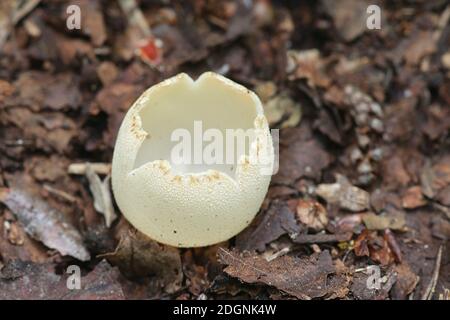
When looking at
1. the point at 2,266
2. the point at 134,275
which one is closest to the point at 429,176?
the point at 134,275

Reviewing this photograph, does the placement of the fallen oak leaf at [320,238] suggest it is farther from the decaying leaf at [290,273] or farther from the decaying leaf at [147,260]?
the decaying leaf at [147,260]

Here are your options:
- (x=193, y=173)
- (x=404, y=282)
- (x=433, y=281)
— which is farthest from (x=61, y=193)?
(x=433, y=281)

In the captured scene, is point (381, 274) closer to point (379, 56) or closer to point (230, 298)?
point (230, 298)

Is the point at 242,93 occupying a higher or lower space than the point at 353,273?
higher

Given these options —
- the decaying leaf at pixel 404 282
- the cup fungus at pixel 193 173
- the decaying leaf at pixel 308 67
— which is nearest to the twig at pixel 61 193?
the cup fungus at pixel 193 173

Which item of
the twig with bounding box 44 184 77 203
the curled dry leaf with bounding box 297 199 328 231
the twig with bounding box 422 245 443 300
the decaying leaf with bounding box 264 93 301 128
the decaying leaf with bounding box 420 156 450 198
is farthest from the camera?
the decaying leaf with bounding box 264 93 301 128

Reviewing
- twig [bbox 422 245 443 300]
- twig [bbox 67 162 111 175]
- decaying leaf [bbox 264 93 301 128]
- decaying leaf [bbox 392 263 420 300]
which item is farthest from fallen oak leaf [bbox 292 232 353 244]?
twig [bbox 67 162 111 175]

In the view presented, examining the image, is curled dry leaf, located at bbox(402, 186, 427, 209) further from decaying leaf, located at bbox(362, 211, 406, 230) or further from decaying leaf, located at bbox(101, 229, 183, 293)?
decaying leaf, located at bbox(101, 229, 183, 293)
